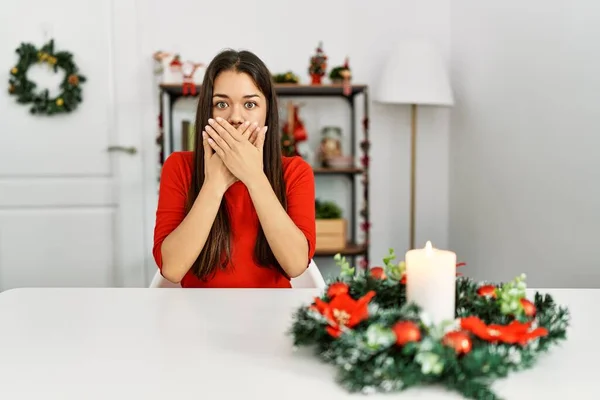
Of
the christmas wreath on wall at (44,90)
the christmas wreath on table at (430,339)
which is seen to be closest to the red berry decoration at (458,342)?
the christmas wreath on table at (430,339)

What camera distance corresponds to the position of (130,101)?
9.98 ft

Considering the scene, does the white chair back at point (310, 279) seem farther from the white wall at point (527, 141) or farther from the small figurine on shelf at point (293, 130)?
the small figurine on shelf at point (293, 130)

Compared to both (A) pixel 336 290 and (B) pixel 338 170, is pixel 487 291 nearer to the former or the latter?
(A) pixel 336 290

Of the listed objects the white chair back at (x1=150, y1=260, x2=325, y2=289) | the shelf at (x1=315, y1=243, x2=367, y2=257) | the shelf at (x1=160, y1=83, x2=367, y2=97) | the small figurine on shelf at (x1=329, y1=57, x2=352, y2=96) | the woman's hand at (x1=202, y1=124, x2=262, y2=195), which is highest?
the small figurine on shelf at (x1=329, y1=57, x2=352, y2=96)

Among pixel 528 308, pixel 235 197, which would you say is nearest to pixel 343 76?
pixel 235 197

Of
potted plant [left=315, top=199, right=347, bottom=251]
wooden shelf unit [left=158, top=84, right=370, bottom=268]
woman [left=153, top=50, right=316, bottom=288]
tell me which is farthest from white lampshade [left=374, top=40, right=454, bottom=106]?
woman [left=153, top=50, right=316, bottom=288]

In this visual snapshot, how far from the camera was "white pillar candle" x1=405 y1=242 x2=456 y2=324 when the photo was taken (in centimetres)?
68

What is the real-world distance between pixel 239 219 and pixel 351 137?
5.93 ft

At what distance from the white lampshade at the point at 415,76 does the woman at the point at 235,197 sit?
148 centimetres

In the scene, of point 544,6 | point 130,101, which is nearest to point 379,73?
point 544,6

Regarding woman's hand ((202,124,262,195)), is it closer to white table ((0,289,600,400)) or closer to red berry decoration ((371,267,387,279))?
white table ((0,289,600,400))

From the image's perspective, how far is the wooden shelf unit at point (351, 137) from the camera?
111 inches

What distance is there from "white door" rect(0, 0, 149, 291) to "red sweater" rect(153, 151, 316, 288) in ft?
5.71

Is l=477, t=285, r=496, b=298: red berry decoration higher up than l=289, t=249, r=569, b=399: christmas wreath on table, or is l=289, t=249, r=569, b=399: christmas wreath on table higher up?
l=477, t=285, r=496, b=298: red berry decoration
